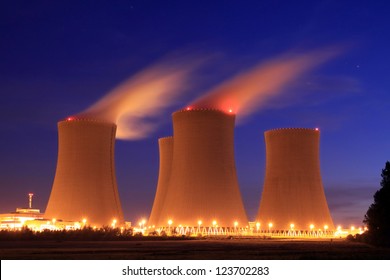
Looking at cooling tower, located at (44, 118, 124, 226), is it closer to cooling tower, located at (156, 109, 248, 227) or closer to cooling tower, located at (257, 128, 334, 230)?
cooling tower, located at (156, 109, 248, 227)

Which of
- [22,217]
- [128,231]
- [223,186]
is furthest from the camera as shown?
[22,217]

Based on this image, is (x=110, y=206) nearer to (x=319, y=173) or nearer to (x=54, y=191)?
(x=54, y=191)

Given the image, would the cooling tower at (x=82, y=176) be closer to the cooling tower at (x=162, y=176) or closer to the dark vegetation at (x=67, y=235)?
the dark vegetation at (x=67, y=235)

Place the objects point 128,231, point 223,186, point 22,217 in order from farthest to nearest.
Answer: point 22,217, point 128,231, point 223,186

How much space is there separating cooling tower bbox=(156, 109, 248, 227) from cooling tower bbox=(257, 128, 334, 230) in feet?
11.1

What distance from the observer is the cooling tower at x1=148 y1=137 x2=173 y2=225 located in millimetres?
42469

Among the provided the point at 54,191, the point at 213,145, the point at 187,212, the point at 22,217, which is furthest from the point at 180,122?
the point at 22,217

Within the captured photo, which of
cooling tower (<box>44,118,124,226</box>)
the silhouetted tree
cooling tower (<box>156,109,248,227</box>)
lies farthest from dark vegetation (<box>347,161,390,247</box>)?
cooling tower (<box>44,118,124,226</box>)

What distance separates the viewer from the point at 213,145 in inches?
1367

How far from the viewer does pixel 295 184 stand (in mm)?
37312

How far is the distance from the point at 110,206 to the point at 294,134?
11997mm

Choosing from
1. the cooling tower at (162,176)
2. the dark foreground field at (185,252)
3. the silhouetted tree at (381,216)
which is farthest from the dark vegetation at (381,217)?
the cooling tower at (162,176)

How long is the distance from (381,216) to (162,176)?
21633mm

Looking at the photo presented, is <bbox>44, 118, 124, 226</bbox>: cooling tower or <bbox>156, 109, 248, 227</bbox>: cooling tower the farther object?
<bbox>44, 118, 124, 226</bbox>: cooling tower
